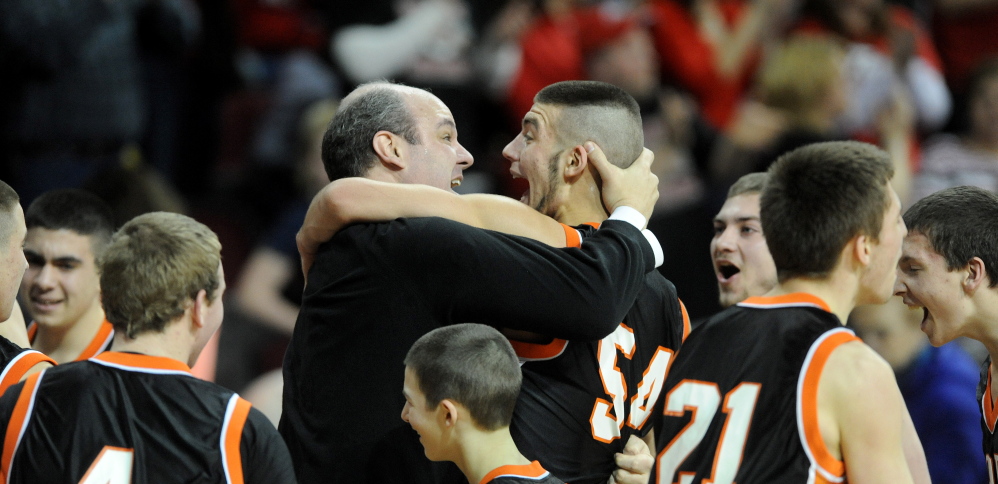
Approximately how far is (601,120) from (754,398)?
1.17 metres

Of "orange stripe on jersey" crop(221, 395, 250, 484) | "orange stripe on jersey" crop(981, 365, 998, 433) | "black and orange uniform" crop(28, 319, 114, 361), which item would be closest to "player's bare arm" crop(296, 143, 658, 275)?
"orange stripe on jersey" crop(221, 395, 250, 484)

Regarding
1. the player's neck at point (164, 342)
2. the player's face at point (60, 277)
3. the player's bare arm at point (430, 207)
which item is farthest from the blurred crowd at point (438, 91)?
the player's bare arm at point (430, 207)

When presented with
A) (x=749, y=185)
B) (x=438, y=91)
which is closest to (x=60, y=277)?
(x=749, y=185)

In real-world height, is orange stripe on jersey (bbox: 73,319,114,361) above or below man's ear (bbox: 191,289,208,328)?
below

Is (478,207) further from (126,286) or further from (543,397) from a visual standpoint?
(126,286)

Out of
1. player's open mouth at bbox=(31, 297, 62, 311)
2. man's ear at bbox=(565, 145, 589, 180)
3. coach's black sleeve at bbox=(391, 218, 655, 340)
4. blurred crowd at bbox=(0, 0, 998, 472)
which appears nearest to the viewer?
coach's black sleeve at bbox=(391, 218, 655, 340)

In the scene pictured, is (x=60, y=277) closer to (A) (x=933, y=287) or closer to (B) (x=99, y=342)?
(B) (x=99, y=342)

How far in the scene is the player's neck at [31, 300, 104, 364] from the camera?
475cm

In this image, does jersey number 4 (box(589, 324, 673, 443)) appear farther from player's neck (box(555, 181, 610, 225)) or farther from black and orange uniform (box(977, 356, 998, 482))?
black and orange uniform (box(977, 356, 998, 482))

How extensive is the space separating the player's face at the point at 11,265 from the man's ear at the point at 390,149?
4.03 ft

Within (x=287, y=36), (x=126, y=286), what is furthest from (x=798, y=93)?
(x=126, y=286)

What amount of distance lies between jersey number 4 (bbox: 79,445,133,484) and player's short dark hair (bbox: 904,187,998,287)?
2528 millimetres

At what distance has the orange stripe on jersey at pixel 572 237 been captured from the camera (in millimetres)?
3463

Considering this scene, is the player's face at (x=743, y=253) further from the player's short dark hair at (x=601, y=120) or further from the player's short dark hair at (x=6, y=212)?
the player's short dark hair at (x=6, y=212)
